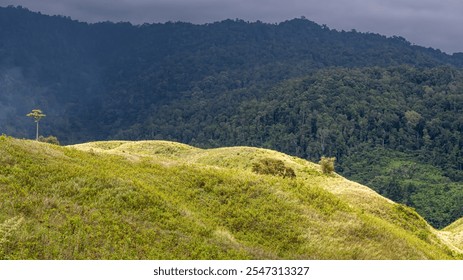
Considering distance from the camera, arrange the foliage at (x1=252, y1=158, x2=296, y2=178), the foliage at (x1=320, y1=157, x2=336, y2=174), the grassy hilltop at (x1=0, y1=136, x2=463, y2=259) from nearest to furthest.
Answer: the grassy hilltop at (x1=0, y1=136, x2=463, y2=259) → the foliage at (x1=252, y1=158, x2=296, y2=178) → the foliage at (x1=320, y1=157, x2=336, y2=174)

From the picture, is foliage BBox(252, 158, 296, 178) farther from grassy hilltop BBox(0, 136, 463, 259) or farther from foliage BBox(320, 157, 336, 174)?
grassy hilltop BBox(0, 136, 463, 259)

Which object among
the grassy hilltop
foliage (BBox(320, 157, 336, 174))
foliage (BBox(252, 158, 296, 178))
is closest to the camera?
the grassy hilltop

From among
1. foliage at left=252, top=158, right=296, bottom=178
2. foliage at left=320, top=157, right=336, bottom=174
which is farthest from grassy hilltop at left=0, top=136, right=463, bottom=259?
foliage at left=320, top=157, right=336, bottom=174

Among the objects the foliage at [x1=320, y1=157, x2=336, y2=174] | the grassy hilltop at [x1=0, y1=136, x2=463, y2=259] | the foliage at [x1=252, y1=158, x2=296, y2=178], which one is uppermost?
the grassy hilltop at [x1=0, y1=136, x2=463, y2=259]

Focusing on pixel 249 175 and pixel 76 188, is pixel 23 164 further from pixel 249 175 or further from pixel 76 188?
pixel 249 175

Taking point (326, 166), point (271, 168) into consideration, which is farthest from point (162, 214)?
point (326, 166)

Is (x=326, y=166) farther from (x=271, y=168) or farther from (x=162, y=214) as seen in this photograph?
(x=162, y=214)

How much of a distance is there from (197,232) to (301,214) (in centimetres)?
737

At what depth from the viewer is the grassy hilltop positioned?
23391 millimetres

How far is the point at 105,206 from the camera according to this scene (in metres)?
26.4

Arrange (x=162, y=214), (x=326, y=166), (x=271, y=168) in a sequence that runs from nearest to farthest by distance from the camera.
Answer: (x=162, y=214) < (x=271, y=168) < (x=326, y=166)

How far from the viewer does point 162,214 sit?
2683 cm
